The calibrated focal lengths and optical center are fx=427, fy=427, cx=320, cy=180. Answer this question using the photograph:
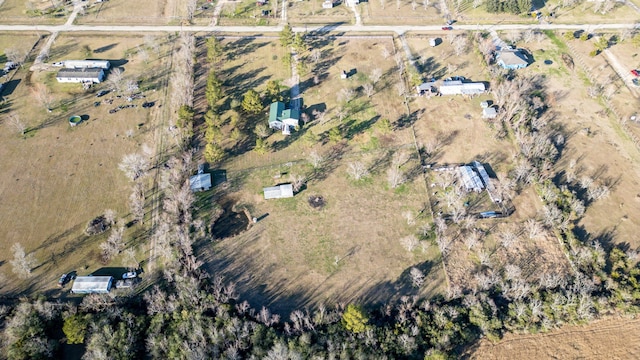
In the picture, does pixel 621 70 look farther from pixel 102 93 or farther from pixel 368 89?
pixel 102 93

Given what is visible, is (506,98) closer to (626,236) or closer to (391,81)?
(391,81)

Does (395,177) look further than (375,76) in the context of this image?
No

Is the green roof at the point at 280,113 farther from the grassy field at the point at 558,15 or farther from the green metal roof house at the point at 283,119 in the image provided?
the grassy field at the point at 558,15

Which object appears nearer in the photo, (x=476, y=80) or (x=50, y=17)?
(x=476, y=80)

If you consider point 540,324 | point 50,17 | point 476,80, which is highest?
point 50,17

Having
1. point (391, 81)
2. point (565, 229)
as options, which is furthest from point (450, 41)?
point (565, 229)

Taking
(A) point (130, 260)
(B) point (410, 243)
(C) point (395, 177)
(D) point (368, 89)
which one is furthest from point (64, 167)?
(B) point (410, 243)
